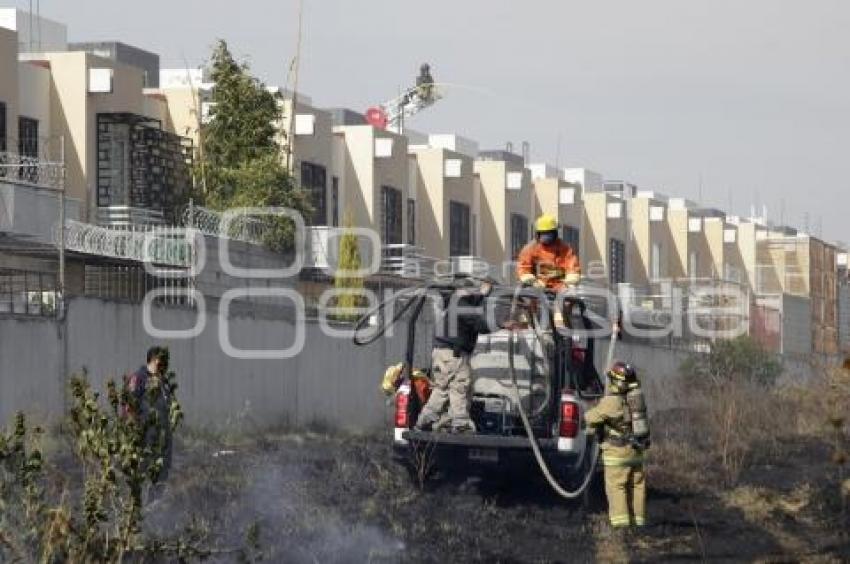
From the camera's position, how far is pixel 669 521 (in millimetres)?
17500

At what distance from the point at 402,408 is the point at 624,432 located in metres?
2.27

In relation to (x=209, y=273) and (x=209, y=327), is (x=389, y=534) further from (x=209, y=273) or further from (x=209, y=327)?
(x=209, y=273)

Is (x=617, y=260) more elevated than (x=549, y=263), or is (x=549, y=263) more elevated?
(x=617, y=260)

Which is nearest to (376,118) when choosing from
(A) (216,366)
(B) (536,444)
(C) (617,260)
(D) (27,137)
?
(C) (617,260)

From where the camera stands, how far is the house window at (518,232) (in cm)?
6394

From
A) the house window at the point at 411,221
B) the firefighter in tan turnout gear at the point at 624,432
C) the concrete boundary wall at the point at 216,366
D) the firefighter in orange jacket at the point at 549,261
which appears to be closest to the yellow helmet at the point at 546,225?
the firefighter in orange jacket at the point at 549,261

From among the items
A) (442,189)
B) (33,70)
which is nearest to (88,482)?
(33,70)

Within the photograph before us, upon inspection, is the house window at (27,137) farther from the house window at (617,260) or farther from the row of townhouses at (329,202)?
the house window at (617,260)

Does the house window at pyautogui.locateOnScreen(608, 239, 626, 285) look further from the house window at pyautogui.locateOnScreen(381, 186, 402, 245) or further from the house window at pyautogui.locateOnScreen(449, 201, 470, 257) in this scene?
the house window at pyautogui.locateOnScreen(381, 186, 402, 245)

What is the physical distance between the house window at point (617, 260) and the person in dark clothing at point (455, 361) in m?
55.7

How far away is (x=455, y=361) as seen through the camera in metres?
17.1

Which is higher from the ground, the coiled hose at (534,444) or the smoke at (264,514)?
the coiled hose at (534,444)

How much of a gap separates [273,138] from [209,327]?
1746cm

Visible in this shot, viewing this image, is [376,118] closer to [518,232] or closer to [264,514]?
[518,232]
